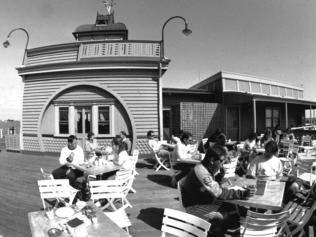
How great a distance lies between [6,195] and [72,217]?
4.66 m

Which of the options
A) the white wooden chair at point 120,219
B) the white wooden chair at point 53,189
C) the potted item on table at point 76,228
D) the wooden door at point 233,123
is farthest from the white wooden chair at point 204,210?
the wooden door at point 233,123

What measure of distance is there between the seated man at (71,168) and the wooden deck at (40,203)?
30.3 inches

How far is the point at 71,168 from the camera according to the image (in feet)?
17.0

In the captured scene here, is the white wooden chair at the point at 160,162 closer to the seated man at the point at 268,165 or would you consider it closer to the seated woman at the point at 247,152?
the seated woman at the point at 247,152

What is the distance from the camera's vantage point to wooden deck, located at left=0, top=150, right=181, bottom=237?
400cm

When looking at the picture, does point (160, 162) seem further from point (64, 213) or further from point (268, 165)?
point (64, 213)

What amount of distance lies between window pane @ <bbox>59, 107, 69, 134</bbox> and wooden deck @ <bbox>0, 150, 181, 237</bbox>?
244 centimetres

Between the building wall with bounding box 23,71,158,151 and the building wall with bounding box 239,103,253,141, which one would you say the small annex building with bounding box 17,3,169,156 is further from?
the building wall with bounding box 239,103,253,141

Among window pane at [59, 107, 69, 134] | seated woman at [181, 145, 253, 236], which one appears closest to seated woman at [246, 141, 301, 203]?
seated woman at [181, 145, 253, 236]

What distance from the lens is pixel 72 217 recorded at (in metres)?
2.25

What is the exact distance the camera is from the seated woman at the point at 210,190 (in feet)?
8.78

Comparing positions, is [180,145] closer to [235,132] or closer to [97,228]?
[97,228]

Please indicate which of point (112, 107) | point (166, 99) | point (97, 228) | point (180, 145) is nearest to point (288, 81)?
point (166, 99)

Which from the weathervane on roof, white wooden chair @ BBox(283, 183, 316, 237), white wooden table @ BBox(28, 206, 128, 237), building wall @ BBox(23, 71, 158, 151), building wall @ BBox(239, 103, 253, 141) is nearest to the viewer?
white wooden table @ BBox(28, 206, 128, 237)
